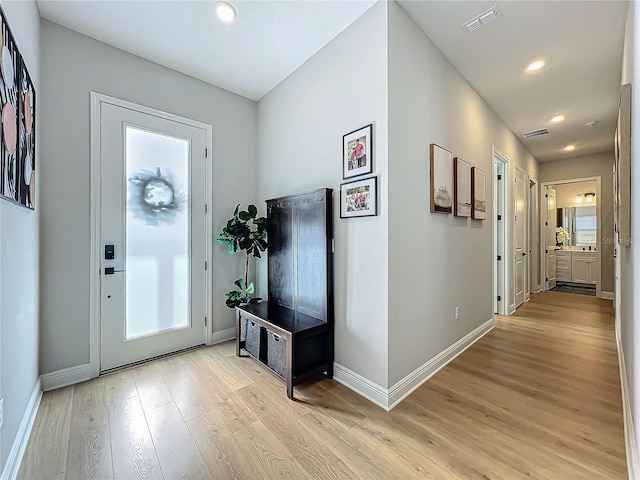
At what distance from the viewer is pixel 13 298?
151 centimetres

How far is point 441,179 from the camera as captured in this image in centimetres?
250

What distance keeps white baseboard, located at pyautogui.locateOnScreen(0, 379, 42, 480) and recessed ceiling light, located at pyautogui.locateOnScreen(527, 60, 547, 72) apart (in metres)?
4.74

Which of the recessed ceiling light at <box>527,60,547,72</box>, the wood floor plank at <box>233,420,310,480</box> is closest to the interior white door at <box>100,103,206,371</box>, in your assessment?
the wood floor plank at <box>233,420,310,480</box>

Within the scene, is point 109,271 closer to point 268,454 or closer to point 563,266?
point 268,454

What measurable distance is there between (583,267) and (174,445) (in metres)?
8.75

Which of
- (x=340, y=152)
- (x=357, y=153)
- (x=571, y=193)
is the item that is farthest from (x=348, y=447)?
(x=571, y=193)

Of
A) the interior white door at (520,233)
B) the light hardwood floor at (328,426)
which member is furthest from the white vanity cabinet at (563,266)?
the light hardwood floor at (328,426)

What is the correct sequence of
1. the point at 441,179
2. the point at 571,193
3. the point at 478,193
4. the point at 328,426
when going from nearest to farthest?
the point at 328,426, the point at 441,179, the point at 478,193, the point at 571,193

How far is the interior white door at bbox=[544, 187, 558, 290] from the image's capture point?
20.8 feet

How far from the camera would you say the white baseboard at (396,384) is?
1.97 meters

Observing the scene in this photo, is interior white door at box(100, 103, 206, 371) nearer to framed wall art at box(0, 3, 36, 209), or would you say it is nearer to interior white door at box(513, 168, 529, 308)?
framed wall art at box(0, 3, 36, 209)

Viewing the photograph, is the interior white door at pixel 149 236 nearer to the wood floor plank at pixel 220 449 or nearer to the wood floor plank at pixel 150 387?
the wood floor plank at pixel 150 387

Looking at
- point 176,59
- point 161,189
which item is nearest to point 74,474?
point 161,189

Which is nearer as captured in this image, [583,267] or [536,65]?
[536,65]
